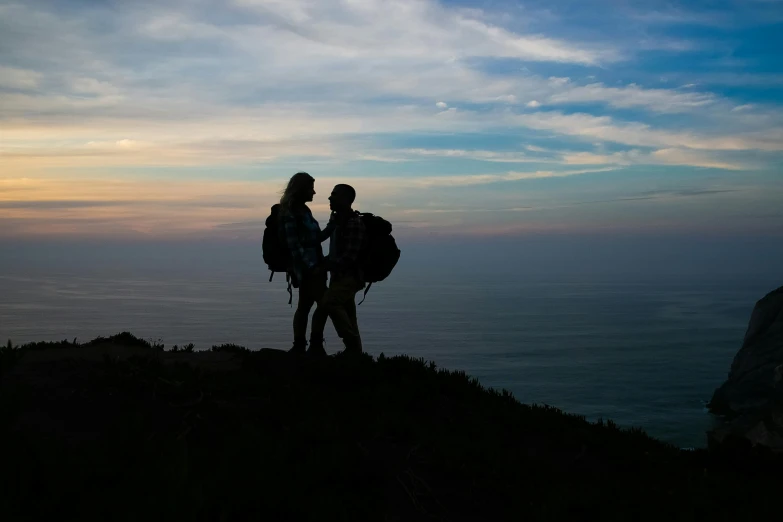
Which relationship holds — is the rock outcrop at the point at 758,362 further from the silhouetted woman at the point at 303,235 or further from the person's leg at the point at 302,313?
the silhouetted woman at the point at 303,235

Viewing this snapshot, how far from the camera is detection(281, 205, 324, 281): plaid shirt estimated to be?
952cm

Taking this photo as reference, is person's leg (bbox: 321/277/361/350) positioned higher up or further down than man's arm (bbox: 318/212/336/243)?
further down

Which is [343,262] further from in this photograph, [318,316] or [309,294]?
[318,316]

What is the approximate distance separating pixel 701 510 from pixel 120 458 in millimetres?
5242

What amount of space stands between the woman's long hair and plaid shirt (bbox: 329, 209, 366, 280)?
73 centimetres

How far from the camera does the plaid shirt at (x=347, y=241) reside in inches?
377

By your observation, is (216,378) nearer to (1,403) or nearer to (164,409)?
(164,409)

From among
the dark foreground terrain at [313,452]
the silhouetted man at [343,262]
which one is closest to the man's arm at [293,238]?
the silhouetted man at [343,262]

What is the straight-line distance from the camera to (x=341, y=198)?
9586 mm

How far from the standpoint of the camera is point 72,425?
20.7 feet

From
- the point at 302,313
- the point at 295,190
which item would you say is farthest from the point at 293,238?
the point at 302,313

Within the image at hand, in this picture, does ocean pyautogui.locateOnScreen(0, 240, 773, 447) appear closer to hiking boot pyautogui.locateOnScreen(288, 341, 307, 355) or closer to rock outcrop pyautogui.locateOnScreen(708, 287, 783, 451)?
rock outcrop pyautogui.locateOnScreen(708, 287, 783, 451)

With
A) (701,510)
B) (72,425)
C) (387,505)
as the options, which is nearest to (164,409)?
(72,425)

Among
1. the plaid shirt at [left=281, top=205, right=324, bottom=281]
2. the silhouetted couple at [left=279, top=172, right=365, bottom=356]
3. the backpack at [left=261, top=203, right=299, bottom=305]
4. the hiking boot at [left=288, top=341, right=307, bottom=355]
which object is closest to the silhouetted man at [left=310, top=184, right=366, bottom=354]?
the silhouetted couple at [left=279, top=172, right=365, bottom=356]
